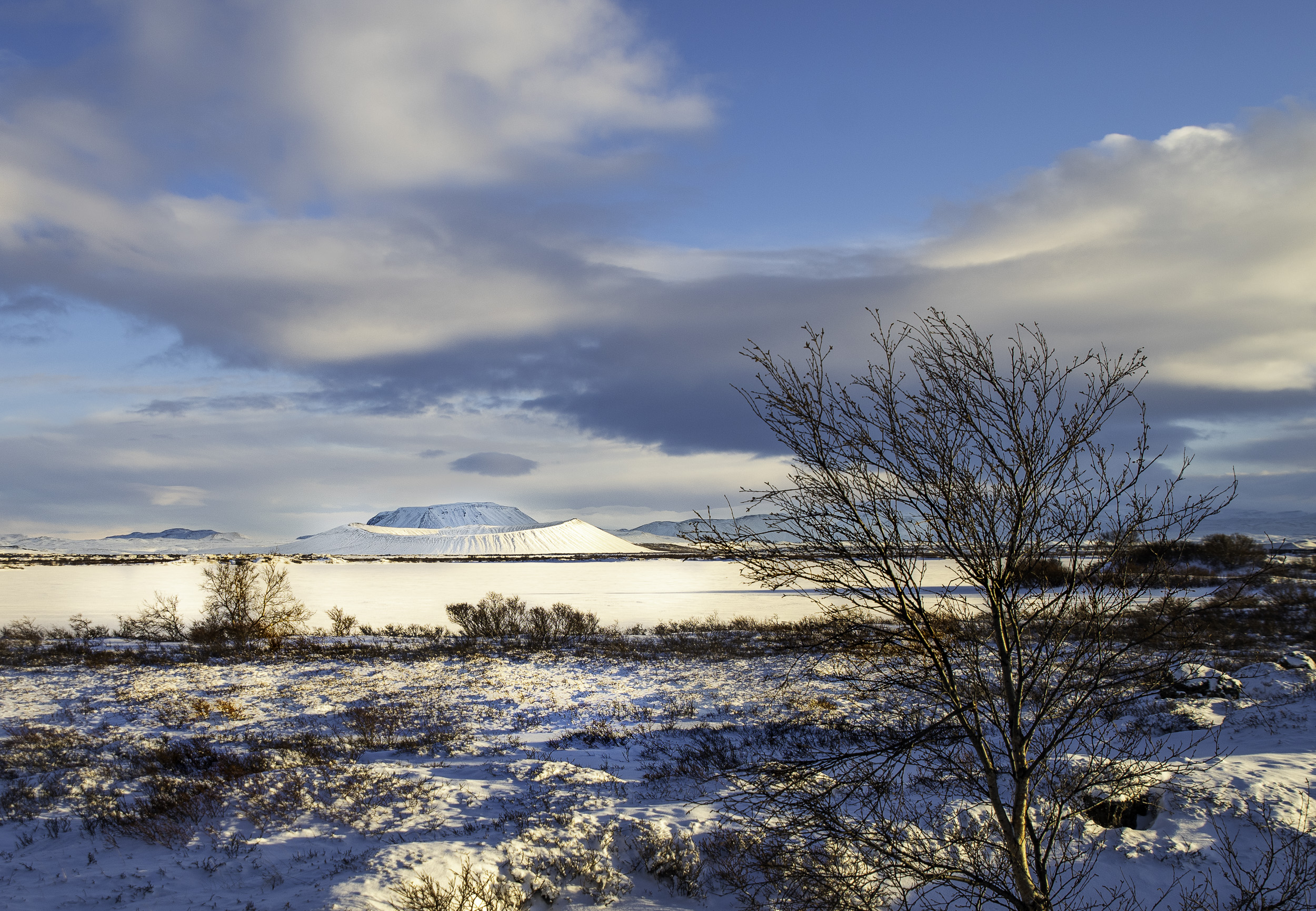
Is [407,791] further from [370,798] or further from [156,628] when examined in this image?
[156,628]

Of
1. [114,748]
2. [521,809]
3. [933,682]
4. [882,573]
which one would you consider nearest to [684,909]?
[521,809]

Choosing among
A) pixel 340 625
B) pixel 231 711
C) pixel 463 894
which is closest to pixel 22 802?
pixel 231 711

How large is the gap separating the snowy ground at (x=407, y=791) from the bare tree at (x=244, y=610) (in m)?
9.54

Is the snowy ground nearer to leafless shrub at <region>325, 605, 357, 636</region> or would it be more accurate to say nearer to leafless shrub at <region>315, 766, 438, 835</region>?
leafless shrub at <region>315, 766, 438, 835</region>

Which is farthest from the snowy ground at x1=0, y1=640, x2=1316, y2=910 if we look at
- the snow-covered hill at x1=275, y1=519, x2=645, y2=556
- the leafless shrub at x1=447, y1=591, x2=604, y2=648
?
the snow-covered hill at x1=275, y1=519, x2=645, y2=556

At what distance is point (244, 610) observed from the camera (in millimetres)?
27484

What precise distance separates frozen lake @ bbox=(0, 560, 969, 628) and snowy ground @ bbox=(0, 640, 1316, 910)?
1311cm

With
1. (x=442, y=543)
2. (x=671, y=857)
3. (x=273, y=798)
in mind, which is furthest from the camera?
(x=442, y=543)

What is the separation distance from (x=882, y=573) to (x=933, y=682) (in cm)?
87

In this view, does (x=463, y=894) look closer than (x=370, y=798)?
Yes

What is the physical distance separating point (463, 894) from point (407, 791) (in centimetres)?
331

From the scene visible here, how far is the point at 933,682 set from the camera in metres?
4.97

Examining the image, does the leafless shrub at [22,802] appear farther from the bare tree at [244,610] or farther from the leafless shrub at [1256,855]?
the bare tree at [244,610]

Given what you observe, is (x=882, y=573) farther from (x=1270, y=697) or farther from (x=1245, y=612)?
(x=1245, y=612)
